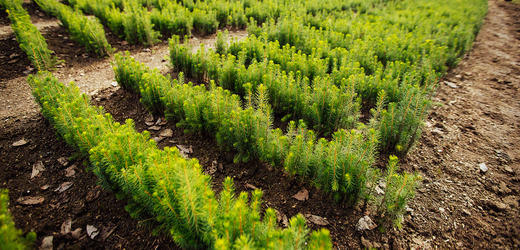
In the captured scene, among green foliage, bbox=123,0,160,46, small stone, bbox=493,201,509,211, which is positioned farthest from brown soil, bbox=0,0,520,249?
green foliage, bbox=123,0,160,46

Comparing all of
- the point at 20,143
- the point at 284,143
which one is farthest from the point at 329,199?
the point at 20,143

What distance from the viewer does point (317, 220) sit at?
2.70 m

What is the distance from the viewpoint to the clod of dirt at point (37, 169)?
2.96 m

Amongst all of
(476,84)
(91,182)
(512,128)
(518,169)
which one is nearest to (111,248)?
(91,182)

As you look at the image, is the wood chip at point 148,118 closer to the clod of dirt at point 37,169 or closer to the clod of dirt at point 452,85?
the clod of dirt at point 37,169

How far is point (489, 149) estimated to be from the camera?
3695mm

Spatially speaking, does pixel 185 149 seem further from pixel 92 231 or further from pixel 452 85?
pixel 452 85

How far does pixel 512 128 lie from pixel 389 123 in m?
2.79

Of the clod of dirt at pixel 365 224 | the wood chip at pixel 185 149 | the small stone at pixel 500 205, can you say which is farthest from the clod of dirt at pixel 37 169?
the small stone at pixel 500 205

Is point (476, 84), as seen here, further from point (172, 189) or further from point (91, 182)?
point (91, 182)

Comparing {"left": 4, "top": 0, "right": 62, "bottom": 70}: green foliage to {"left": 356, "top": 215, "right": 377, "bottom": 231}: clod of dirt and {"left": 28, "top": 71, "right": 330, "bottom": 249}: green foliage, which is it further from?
{"left": 356, "top": 215, "right": 377, "bottom": 231}: clod of dirt

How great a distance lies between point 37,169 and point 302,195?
3565mm

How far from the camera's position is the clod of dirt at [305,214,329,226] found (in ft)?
8.75

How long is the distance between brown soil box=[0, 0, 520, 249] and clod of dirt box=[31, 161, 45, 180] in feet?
0.20
